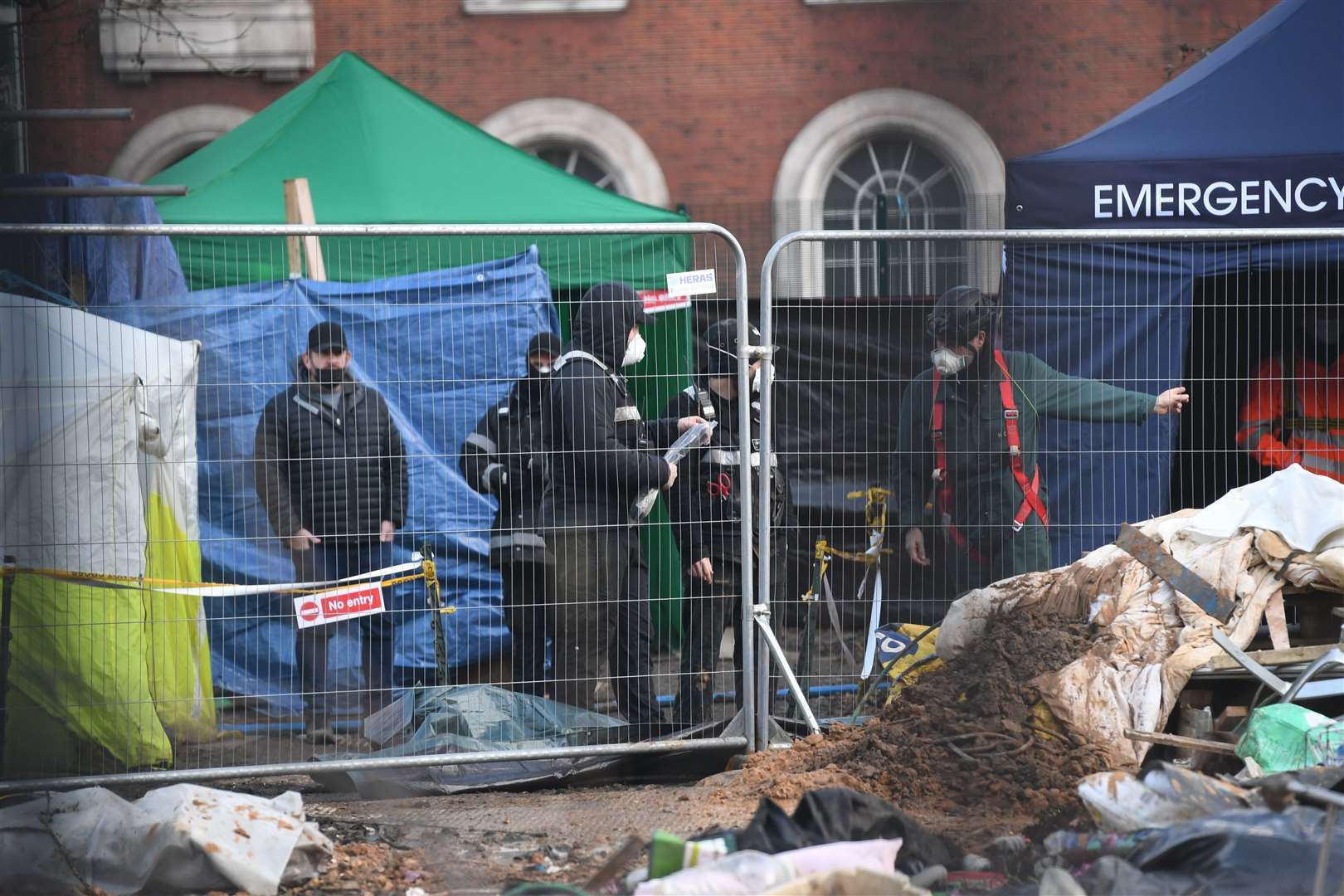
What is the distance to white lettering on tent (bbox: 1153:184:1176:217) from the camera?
7.07m

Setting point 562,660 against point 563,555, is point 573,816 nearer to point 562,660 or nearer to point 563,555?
point 562,660

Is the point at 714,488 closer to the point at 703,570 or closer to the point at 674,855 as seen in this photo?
the point at 703,570

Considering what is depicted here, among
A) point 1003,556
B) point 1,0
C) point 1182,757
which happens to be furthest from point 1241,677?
point 1,0

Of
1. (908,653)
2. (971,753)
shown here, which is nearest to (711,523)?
(908,653)

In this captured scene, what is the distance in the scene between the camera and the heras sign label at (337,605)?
546 cm

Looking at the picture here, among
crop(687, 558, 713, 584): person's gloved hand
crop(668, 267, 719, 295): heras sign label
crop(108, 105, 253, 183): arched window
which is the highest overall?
crop(108, 105, 253, 183): arched window

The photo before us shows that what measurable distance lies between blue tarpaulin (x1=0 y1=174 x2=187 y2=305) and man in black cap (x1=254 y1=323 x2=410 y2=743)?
1124mm

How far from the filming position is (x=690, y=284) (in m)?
5.62

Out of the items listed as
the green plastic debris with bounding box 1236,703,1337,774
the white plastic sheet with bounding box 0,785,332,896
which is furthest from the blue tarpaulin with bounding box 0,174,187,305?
the green plastic debris with bounding box 1236,703,1337,774

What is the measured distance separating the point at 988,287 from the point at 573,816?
298cm

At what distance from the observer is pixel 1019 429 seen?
231 inches

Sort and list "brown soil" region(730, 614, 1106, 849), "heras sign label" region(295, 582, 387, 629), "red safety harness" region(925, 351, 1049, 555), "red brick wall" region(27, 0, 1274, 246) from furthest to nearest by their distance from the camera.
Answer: "red brick wall" region(27, 0, 1274, 246) < "red safety harness" region(925, 351, 1049, 555) < "heras sign label" region(295, 582, 387, 629) < "brown soil" region(730, 614, 1106, 849)

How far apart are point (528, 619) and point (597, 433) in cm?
84

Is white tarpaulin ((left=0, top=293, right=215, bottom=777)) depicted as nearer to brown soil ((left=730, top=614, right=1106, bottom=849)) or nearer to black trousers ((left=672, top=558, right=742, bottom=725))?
black trousers ((left=672, top=558, right=742, bottom=725))
